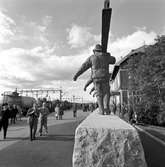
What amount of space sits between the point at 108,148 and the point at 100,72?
2.58 meters

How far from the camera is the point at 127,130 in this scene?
3018 mm

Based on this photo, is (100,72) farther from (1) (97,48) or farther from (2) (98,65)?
(1) (97,48)

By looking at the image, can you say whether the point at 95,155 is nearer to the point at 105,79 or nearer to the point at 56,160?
the point at 56,160

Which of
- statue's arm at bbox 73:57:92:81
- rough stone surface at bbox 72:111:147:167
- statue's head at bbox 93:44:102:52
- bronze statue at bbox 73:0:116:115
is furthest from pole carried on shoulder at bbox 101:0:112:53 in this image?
rough stone surface at bbox 72:111:147:167

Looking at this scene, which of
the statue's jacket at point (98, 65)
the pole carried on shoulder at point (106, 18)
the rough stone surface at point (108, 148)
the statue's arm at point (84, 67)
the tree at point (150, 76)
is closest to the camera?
the rough stone surface at point (108, 148)

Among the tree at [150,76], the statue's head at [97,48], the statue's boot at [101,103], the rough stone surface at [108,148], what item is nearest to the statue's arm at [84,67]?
the statue's head at [97,48]

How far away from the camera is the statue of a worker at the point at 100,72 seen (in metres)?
5.19

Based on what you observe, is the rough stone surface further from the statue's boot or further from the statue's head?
the statue's head

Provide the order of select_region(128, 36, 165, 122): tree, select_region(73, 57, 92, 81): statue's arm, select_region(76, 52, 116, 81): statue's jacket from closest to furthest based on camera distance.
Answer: select_region(76, 52, 116, 81): statue's jacket, select_region(73, 57, 92, 81): statue's arm, select_region(128, 36, 165, 122): tree

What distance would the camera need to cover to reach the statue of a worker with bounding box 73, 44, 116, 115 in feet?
17.0

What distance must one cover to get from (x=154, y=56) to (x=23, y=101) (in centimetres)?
2174

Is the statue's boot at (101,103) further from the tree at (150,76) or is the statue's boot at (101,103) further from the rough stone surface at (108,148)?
the tree at (150,76)

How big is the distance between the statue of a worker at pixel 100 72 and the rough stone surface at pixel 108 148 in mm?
2171

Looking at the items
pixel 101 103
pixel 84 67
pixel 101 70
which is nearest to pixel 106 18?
pixel 101 70
